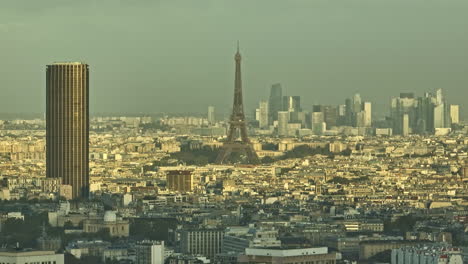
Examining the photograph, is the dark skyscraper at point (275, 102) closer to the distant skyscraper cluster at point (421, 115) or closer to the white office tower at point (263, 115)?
the white office tower at point (263, 115)

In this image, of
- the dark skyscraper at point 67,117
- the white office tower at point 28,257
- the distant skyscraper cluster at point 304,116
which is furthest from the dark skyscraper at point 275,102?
the white office tower at point 28,257

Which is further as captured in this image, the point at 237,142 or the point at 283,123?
the point at 283,123

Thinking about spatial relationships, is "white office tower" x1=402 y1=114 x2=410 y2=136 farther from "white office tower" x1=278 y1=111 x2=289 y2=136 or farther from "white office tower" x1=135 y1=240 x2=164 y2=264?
"white office tower" x1=135 y1=240 x2=164 y2=264

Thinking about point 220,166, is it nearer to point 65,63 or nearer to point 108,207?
point 65,63

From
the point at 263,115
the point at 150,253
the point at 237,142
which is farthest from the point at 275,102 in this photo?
the point at 150,253

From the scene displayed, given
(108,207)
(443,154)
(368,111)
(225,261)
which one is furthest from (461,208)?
(368,111)

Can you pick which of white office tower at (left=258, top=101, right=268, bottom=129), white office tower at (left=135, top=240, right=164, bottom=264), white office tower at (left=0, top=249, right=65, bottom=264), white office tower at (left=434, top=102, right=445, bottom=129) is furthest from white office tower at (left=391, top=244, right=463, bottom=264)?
white office tower at (left=258, top=101, right=268, bottom=129)

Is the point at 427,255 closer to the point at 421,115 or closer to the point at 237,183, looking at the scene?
the point at 237,183
